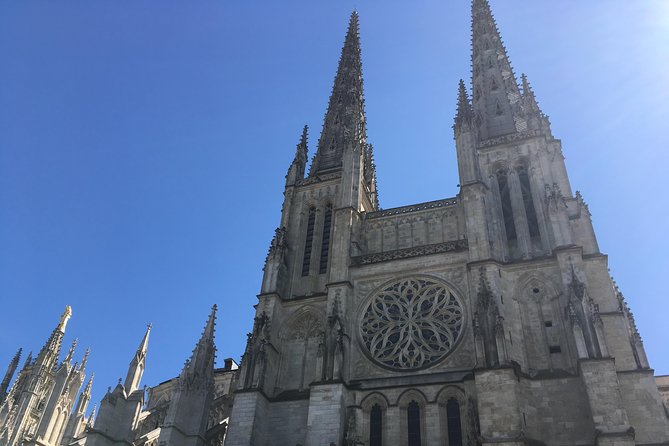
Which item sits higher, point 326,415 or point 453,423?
point 326,415

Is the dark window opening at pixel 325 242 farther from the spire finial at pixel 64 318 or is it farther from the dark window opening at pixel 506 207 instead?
the spire finial at pixel 64 318

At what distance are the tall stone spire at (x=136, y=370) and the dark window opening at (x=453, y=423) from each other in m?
13.1

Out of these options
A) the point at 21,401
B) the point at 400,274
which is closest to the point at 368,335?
the point at 400,274

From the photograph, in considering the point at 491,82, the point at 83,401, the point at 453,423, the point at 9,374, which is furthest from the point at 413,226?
the point at 9,374

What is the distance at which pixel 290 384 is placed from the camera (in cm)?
2373

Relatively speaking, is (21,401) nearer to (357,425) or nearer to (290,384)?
(290,384)

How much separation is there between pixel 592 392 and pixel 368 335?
8547mm

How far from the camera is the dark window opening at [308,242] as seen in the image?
2791cm

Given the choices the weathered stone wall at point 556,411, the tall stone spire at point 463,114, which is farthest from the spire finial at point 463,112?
the weathered stone wall at point 556,411

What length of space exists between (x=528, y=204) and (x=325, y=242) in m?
9.57

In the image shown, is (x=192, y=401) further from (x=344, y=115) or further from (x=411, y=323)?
(x=344, y=115)

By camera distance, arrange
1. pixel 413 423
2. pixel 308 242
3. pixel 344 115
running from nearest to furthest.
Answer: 1. pixel 413 423
2. pixel 308 242
3. pixel 344 115

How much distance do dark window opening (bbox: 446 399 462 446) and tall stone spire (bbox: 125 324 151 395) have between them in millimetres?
13074

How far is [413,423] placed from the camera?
67.3 feet
